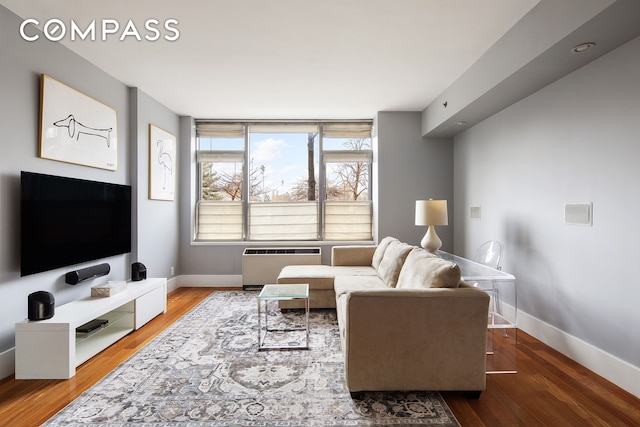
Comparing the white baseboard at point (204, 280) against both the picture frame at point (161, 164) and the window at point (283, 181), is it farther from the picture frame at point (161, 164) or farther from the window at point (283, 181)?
the picture frame at point (161, 164)

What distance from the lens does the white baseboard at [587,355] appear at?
224 centimetres

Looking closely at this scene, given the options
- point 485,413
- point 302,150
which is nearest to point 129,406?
point 485,413

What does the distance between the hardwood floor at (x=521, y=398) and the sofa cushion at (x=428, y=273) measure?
713 millimetres

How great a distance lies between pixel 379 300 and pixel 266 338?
4.96 feet

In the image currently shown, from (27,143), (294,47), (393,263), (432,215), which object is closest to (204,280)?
(27,143)

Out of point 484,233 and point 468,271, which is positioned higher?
point 484,233

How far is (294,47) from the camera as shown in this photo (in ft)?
10.2

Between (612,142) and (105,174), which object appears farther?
(105,174)

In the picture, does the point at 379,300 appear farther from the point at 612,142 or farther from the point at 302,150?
the point at 302,150

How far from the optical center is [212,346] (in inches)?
117

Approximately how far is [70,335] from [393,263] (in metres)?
2.67

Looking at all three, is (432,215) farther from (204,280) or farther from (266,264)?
(204,280)

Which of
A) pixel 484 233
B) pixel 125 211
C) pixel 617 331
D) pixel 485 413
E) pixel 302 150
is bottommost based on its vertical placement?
pixel 485 413

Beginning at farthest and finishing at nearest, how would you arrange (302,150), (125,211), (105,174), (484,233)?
(302,150), (484,233), (125,211), (105,174)
